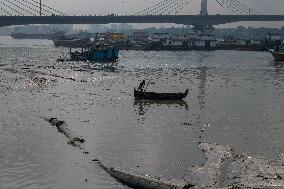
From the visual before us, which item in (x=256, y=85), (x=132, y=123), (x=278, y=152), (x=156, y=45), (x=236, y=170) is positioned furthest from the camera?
(x=156, y=45)

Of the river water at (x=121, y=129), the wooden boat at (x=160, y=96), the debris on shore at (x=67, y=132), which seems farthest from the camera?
the wooden boat at (x=160, y=96)

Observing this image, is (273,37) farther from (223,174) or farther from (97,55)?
(223,174)

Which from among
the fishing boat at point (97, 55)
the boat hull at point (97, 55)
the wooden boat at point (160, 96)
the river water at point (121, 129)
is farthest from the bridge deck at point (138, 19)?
the wooden boat at point (160, 96)

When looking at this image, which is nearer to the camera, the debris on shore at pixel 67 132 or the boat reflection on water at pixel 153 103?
the debris on shore at pixel 67 132

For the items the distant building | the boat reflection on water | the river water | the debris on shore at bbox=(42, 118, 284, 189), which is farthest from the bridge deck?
the debris on shore at bbox=(42, 118, 284, 189)

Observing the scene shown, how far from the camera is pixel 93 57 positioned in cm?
8388

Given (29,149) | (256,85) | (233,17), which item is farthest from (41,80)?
(233,17)

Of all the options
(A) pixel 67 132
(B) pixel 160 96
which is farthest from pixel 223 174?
(B) pixel 160 96

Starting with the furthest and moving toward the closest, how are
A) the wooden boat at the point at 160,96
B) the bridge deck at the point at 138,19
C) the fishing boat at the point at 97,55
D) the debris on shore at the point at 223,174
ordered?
the bridge deck at the point at 138,19 → the fishing boat at the point at 97,55 → the wooden boat at the point at 160,96 → the debris on shore at the point at 223,174

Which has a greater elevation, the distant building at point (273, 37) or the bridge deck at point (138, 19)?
the bridge deck at point (138, 19)

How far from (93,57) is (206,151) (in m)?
64.7

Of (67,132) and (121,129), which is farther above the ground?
(67,132)

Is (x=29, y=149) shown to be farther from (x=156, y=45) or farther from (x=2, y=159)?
(x=156, y=45)

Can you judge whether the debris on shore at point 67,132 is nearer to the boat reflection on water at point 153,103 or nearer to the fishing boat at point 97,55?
the boat reflection on water at point 153,103
